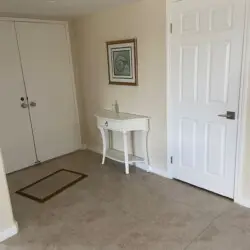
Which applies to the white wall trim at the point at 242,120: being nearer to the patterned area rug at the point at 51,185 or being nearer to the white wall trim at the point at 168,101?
the white wall trim at the point at 168,101

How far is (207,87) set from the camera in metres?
2.69

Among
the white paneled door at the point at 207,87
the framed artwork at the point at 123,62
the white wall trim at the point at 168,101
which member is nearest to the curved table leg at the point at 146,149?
the white wall trim at the point at 168,101

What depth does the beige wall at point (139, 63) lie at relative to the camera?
3.06 m

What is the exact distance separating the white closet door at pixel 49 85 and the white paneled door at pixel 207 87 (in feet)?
6.13

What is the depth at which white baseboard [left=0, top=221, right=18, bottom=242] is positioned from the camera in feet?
7.55

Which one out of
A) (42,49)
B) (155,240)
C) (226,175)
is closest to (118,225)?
(155,240)

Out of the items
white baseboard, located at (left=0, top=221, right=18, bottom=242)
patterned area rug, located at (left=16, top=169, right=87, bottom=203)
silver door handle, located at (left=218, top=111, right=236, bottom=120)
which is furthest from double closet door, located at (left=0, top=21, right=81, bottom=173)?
silver door handle, located at (left=218, top=111, right=236, bottom=120)

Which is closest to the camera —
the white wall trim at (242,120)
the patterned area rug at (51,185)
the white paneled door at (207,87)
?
the white wall trim at (242,120)

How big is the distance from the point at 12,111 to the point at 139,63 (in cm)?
181

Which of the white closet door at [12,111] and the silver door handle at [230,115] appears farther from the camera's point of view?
the white closet door at [12,111]

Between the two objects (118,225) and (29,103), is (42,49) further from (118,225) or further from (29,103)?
(118,225)

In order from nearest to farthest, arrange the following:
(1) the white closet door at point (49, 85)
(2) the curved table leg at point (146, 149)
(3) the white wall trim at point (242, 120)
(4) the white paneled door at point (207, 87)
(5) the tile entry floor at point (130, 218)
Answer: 1. (5) the tile entry floor at point (130, 218)
2. (3) the white wall trim at point (242, 120)
3. (4) the white paneled door at point (207, 87)
4. (2) the curved table leg at point (146, 149)
5. (1) the white closet door at point (49, 85)

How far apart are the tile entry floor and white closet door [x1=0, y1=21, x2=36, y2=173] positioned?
1.51 ft

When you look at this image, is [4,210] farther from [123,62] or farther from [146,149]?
[123,62]
